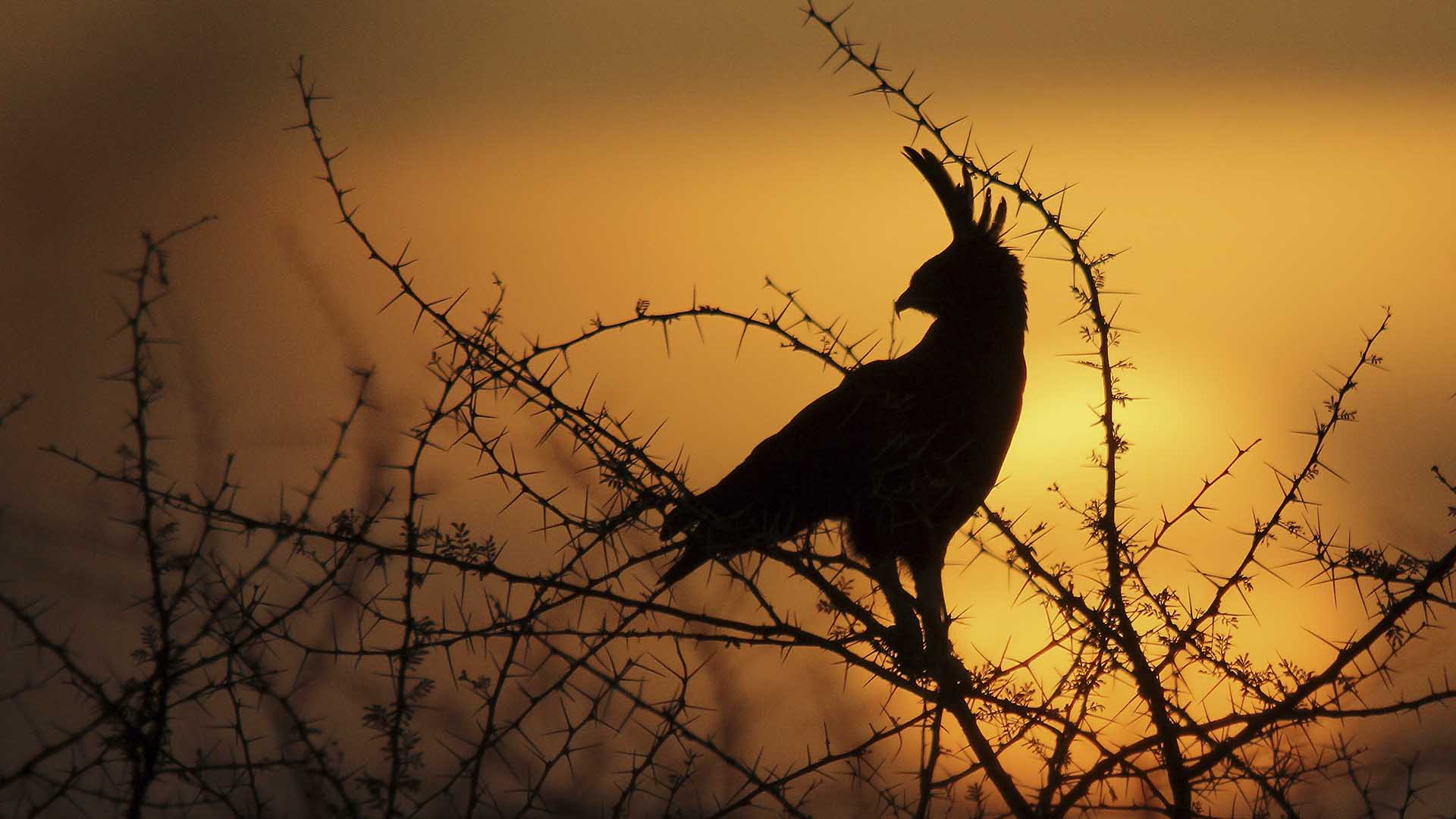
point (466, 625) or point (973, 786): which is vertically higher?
point (466, 625)

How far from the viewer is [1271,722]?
2025 millimetres

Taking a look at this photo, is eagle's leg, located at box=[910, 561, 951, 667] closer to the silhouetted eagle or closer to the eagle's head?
the silhouetted eagle

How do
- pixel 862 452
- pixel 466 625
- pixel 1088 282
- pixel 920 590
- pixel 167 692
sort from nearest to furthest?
1. pixel 167 692
2. pixel 466 625
3. pixel 1088 282
4. pixel 862 452
5. pixel 920 590

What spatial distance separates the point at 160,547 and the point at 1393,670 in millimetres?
2087

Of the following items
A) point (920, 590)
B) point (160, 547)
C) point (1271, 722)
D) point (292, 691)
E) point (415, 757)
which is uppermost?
point (920, 590)

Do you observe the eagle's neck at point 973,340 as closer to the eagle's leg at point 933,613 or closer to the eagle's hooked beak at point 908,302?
the eagle's hooked beak at point 908,302

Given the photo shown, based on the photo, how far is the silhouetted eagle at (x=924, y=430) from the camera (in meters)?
3.38

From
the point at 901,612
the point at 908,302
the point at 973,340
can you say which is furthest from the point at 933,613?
the point at 908,302

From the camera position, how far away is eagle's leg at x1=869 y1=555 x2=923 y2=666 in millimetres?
2744

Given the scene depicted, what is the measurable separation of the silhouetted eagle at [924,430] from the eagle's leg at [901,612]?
0.01 m

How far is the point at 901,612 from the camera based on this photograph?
3.84 metres

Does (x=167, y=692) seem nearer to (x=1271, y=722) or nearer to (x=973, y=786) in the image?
(x=973, y=786)

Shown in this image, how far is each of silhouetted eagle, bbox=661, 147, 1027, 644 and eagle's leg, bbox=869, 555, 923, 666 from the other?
1cm

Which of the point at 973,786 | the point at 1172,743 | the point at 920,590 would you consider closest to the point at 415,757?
the point at 973,786
